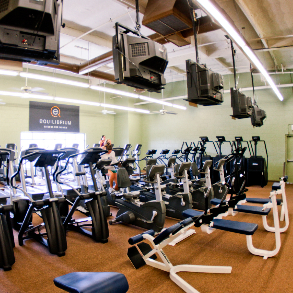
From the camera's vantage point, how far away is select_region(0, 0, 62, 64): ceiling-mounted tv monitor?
2.01 meters

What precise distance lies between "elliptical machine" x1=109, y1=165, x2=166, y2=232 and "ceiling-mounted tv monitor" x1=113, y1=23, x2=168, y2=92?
178cm

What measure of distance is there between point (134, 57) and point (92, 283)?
2.33 meters

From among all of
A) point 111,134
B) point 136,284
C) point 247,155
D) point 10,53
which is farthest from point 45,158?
point 111,134

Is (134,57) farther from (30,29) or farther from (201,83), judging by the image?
(201,83)

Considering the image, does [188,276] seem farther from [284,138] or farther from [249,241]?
[284,138]

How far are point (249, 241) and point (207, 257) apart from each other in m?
0.62

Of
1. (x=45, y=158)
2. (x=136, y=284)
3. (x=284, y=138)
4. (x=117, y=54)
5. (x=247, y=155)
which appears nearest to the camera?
(x=136, y=284)

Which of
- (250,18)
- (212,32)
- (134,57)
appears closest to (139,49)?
(134,57)

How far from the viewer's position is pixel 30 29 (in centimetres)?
220

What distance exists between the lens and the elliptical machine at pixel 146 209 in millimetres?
4039

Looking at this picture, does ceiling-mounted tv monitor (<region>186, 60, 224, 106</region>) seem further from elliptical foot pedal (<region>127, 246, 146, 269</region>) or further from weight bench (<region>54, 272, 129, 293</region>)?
weight bench (<region>54, 272, 129, 293</region>)

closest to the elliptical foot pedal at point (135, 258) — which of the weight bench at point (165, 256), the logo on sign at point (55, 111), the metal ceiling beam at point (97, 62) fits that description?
the weight bench at point (165, 256)

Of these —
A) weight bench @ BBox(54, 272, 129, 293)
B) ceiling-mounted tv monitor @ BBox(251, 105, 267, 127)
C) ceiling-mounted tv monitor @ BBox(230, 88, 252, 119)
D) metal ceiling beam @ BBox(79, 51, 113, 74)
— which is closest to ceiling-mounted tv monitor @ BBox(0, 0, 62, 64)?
weight bench @ BBox(54, 272, 129, 293)

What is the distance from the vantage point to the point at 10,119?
995 cm
